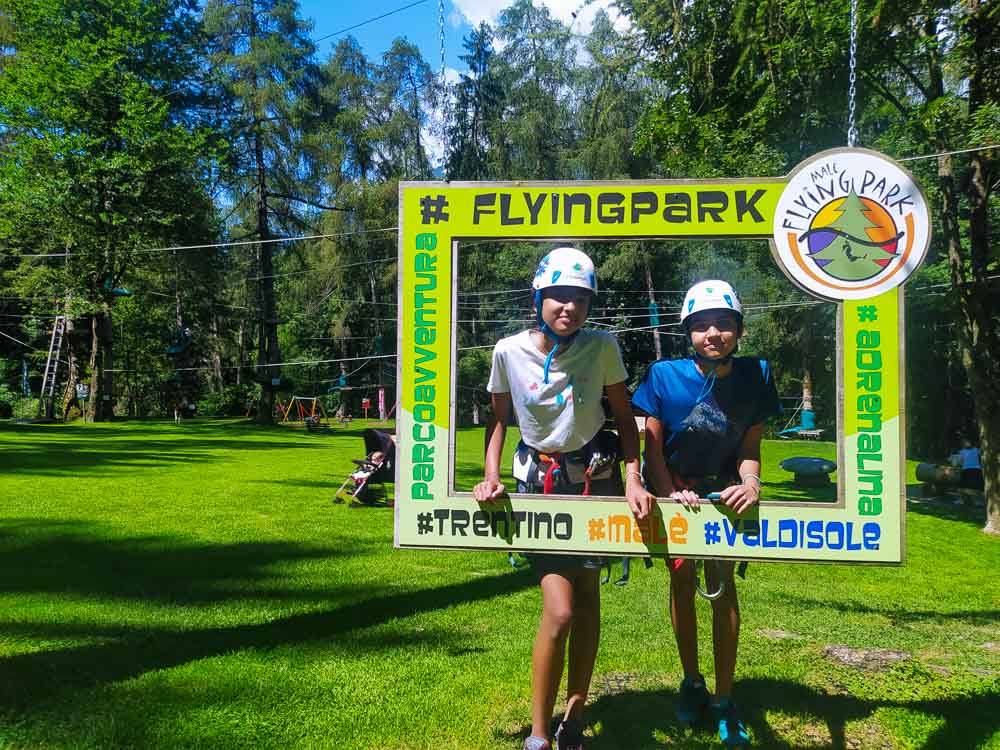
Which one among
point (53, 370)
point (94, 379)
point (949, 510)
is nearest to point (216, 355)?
point (53, 370)

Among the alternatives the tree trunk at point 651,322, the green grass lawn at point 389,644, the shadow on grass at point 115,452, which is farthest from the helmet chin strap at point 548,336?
the shadow on grass at point 115,452

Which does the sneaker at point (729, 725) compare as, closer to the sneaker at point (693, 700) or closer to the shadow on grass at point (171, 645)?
the sneaker at point (693, 700)

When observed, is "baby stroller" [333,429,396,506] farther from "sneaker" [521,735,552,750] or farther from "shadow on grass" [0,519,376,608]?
"sneaker" [521,735,552,750]

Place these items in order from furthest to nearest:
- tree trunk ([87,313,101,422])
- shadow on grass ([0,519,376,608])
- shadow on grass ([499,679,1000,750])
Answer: tree trunk ([87,313,101,422])
shadow on grass ([0,519,376,608])
shadow on grass ([499,679,1000,750])

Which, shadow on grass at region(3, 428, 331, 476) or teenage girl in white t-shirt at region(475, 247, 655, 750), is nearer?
teenage girl in white t-shirt at region(475, 247, 655, 750)

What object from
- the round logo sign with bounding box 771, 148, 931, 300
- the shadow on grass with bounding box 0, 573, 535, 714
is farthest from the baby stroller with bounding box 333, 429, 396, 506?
the round logo sign with bounding box 771, 148, 931, 300

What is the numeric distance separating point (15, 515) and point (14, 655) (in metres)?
5.62

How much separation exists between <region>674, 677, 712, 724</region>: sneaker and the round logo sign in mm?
1827

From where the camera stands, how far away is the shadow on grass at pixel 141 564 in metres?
6.01

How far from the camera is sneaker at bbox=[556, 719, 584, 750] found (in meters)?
3.25

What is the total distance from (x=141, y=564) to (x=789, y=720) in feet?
17.8

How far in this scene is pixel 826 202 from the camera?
305 cm

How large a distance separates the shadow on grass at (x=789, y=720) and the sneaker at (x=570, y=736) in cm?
20

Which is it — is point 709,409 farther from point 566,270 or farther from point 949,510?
point 949,510
